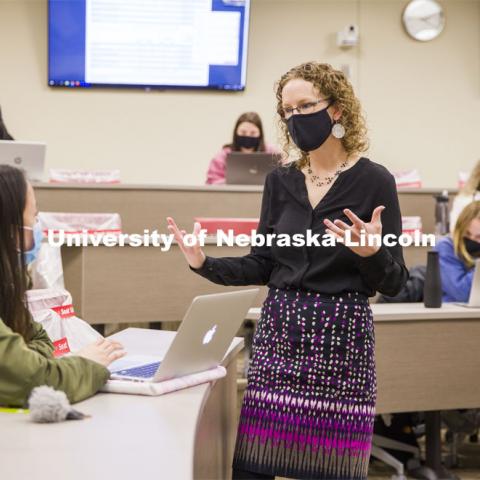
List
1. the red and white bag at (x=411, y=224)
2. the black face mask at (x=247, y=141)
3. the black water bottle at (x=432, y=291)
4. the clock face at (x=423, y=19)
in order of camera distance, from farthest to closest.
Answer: the clock face at (x=423, y=19)
the black face mask at (x=247, y=141)
the red and white bag at (x=411, y=224)
the black water bottle at (x=432, y=291)

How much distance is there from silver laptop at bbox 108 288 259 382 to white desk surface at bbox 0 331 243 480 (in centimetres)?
8

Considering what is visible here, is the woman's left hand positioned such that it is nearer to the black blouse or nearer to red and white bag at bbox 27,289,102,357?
the black blouse

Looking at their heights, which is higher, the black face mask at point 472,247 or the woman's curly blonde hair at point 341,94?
the woman's curly blonde hair at point 341,94

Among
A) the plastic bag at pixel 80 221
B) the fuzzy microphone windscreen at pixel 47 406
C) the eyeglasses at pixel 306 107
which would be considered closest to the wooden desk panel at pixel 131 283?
the plastic bag at pixel 80 221

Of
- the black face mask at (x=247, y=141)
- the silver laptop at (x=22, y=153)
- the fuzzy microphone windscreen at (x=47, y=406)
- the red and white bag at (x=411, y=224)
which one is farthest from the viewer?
the black face mask at (x=247, y=141)

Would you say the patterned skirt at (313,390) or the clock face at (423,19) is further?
the clock face at (423,19)

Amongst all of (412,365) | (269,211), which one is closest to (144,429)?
(269,211)

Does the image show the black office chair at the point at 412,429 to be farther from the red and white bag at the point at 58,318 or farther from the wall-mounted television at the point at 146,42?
the wall-mounted television at the point at 146,42

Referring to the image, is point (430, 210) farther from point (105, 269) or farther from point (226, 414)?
point (226, 414)

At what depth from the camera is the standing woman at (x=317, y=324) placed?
1.63 m

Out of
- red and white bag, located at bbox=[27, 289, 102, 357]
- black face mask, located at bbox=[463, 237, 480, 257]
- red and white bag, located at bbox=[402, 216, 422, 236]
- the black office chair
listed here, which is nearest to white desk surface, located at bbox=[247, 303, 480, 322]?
the black office chair

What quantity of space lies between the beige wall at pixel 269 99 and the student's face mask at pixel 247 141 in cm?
110

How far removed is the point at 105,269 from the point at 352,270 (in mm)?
2027

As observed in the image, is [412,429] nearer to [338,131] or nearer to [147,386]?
[338,131]
